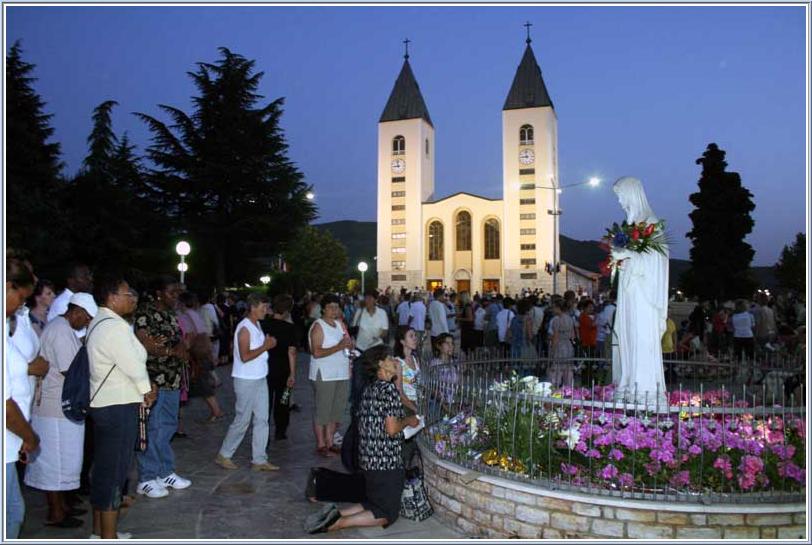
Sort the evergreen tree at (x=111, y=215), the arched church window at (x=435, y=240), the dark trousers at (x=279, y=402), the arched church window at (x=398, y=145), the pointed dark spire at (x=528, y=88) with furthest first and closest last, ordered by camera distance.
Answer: the arched church window at (x=398, y=145), the arched church window at (x=435, y=240), the pointed dark spire at (x=528, y=88), the evergreen tree at (x=111, y=215), the dark trousers at (x=279, y=402)

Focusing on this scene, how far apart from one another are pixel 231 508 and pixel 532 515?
104 inches

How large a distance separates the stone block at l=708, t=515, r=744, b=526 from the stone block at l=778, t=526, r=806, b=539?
295mm

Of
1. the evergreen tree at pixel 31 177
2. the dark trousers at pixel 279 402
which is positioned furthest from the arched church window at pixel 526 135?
the dark trousers at pixel 279 402

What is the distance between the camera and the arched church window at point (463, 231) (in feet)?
216

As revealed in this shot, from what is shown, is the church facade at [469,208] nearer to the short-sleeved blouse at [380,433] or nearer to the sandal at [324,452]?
the sandal at [324,452]

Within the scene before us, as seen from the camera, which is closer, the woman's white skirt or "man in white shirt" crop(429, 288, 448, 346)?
the woman's white skirt

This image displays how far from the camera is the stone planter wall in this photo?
173 inches

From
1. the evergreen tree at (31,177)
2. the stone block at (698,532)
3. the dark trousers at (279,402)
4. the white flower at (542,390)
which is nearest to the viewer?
the stone block at (698,532)

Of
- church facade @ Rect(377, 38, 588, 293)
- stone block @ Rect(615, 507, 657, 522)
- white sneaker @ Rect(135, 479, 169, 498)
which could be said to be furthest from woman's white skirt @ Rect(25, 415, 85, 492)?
church facade @ Rect(377, 38, 588, 293)

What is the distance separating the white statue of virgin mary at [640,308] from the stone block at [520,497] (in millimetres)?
1715

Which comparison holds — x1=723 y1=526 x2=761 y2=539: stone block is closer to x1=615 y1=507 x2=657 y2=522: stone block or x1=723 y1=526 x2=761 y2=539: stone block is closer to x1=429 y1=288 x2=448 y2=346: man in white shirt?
x1=615 y1=507 x2=657 y2=522: stone block

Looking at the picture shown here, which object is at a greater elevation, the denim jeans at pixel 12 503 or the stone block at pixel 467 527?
the denim jeans at pixel 12 503

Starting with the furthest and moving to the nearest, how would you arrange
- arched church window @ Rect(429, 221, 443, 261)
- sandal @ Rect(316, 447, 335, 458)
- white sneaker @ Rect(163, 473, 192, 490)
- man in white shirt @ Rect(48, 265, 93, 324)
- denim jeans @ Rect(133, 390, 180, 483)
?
arched church window @ Rect(429, 221, 443, 261) → sandal @ Rect(316, 447, 335, 458) → man in white shirt @ Rect(48, 265, 93, 324) → white sneaker @ Rect(163, 473, 192, 490) → denim jeans @ Rect(133, 390, 180, 483)

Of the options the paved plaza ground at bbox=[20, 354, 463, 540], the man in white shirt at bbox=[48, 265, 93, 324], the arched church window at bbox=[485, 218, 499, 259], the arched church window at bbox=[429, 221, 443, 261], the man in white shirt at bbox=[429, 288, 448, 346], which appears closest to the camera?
the paved plaza ground at bbox=[20, 354, 463, 540]
